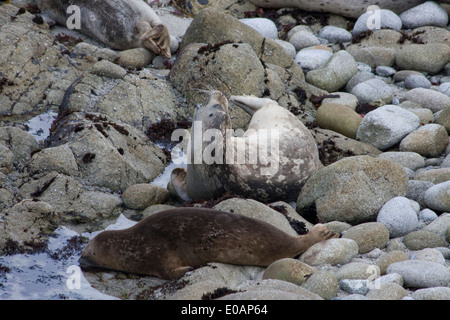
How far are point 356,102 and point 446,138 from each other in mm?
1767

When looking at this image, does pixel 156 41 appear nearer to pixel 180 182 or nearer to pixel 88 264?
pixel 180 182

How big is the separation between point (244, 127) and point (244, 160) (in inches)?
82.9

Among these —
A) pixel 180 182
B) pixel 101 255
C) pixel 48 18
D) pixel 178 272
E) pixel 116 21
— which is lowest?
pixel 180 182

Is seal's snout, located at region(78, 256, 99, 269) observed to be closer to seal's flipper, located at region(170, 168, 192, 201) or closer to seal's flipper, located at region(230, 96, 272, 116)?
seal's flipper, located at region(170, 168, 192, 201)

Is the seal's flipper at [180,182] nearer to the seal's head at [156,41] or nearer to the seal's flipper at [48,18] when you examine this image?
the seal's head at [156,41]

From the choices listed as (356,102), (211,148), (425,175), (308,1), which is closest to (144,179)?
(211,148)

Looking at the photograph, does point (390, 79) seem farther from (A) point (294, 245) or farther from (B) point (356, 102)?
(A) point (294, 245)

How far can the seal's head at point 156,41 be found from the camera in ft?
31.4

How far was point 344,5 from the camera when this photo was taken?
11.8 meters

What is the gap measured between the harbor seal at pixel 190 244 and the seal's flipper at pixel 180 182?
59.2 inches

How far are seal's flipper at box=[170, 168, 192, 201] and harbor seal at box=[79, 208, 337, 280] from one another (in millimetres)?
1504

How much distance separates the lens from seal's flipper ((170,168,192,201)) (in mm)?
6676
